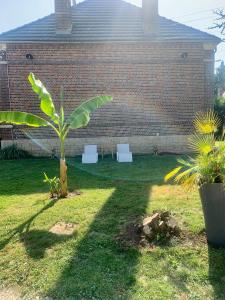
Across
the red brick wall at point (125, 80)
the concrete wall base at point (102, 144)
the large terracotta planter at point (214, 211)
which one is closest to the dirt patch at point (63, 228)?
the large terracotta planter at point (214, 211)

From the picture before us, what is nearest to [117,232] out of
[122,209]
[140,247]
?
[140,247]

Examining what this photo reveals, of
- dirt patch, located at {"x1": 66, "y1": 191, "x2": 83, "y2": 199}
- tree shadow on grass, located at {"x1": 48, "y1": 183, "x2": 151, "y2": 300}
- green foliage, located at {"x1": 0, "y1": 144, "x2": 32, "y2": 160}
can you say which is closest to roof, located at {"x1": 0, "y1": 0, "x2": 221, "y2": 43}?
green foliage, located at {"x1": 0, "y1": 144, "x2": 32, "y2": 160}

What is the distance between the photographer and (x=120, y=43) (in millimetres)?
13633

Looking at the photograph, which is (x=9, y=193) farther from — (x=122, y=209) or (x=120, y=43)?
(x=120, y=43)

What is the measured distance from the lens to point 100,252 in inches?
191

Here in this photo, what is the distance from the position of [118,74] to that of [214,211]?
1026 cm

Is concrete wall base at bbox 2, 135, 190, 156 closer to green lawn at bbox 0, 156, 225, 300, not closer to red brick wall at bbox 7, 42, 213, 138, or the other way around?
red brick wall at bbox 7, 42, 213, 138

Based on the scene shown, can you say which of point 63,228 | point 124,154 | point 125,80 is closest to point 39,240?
point 63,228

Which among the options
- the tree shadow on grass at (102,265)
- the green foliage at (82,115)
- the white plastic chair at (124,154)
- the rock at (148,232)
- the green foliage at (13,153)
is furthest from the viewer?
the green foliage at (13,153)

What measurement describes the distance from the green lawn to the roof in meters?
7.89

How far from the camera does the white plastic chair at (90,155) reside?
12579 mm

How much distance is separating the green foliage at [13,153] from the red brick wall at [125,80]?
0.79 meters

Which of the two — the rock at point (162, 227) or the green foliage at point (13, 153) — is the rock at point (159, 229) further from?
the green foliage at point (13, 153)

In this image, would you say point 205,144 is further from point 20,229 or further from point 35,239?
point 20,229
